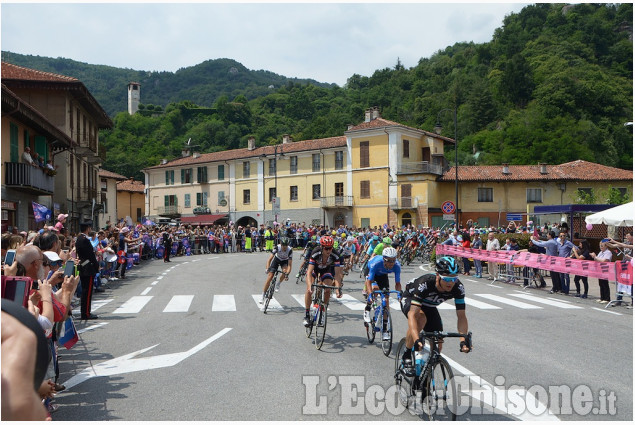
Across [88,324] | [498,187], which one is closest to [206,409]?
[88,324]

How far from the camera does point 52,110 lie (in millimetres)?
32375

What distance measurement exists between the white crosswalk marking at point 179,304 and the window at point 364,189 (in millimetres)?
44425

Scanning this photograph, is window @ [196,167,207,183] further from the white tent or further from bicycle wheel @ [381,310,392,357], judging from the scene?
bicycle wheel @ [381,310,392,357]

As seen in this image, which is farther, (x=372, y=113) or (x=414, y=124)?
(x=414, y=124)

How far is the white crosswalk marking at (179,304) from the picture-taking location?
40.1 feet

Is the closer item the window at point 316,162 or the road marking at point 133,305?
the road marking at point 133,305

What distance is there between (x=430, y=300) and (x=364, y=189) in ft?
174

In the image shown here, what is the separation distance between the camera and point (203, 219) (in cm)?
6875

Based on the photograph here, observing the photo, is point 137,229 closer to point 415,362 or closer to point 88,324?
point 88,324

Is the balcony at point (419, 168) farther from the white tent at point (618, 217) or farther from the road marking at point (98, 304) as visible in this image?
the road marking at point (98, 304)

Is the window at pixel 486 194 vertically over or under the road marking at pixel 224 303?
over

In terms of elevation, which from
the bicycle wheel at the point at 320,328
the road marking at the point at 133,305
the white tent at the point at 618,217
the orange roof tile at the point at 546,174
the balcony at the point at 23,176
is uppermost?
the orange roof tile at the point at 546,174

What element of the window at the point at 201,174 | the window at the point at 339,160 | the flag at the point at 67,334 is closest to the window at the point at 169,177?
the window at the point at 201,174

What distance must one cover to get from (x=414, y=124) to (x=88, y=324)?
81884 millimetres
